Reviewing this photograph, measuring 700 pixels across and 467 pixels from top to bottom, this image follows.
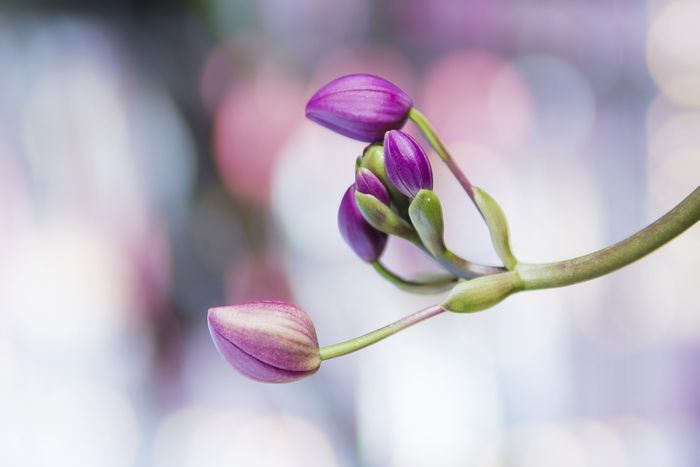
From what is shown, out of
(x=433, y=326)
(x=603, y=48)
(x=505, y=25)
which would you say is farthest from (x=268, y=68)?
(x=603, y=48)

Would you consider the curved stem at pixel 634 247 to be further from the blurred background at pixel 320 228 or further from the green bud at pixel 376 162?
the blurred background at pixel 320 228

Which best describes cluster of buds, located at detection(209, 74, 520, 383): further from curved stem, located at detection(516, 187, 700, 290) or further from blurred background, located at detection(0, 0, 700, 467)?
blurred background, located at detection(0, 0, 700, 467)

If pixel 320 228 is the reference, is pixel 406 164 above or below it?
above

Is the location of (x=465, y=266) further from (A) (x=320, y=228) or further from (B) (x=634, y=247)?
(A) (x=320, y=228)

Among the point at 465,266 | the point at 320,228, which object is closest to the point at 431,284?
the point at 465,266

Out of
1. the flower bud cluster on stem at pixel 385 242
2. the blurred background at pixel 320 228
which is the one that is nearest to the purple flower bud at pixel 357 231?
the flower bud cluster on stem at pixel 385 242

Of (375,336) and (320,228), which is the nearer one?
(375,336)
